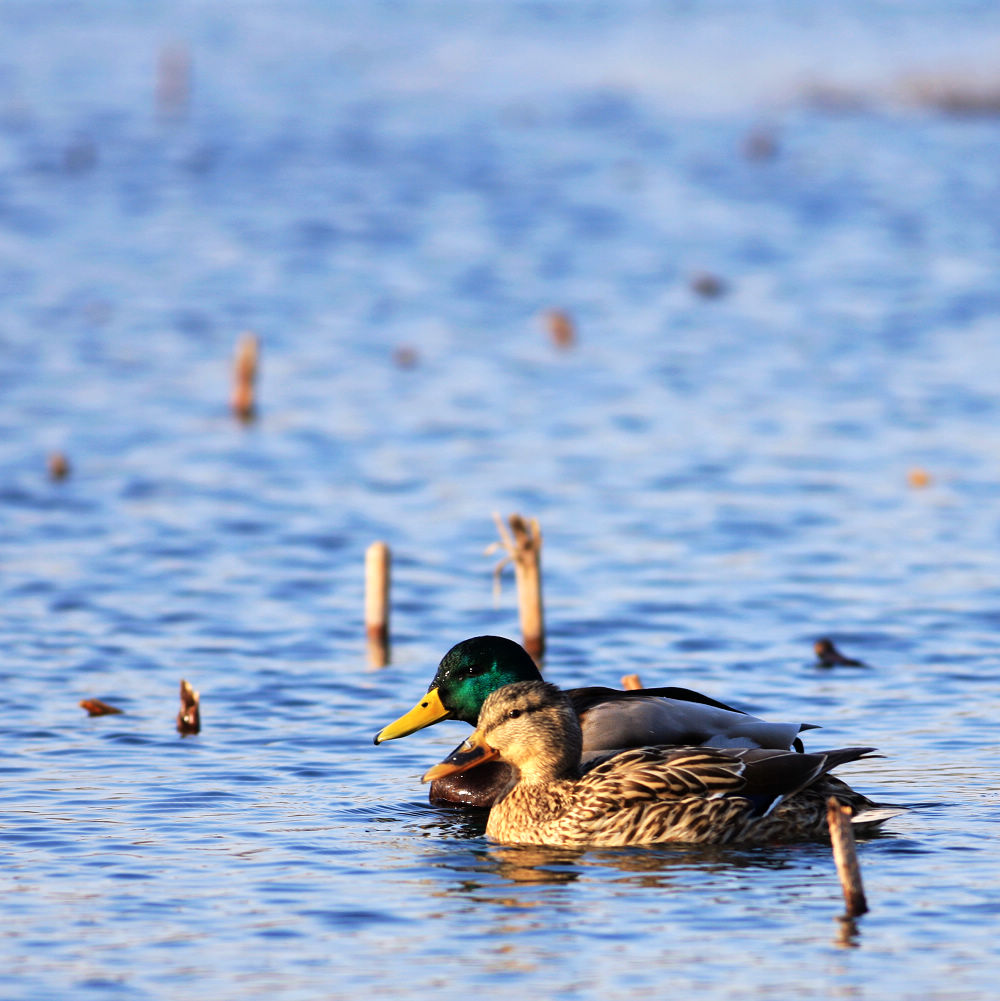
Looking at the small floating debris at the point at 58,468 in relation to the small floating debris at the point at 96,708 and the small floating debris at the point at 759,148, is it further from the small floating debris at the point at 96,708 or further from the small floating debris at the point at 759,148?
the small floating debris at the point at 759,148

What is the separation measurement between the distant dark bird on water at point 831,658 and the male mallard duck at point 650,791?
3237mm

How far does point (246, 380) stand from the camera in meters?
19.7

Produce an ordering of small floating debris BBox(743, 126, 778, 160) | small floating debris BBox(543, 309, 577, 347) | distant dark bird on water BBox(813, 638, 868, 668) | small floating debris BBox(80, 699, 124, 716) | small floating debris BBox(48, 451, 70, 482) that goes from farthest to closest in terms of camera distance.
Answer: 1. small floating debris BBox(743, 126, 778, 160)
2. small floating debris BBox(543, 309, 577, 347)
3. small floating debris BBox(48, 451, 70, 482)
4. distant dark bird on water BBox(813, 638, 868, 668)
5. small floating debris BBox(80, 699, 124, 716)

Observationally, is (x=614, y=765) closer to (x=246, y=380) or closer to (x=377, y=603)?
(x=377, y=603)

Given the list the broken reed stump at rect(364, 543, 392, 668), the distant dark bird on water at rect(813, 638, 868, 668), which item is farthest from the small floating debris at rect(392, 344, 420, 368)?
the distant dark bird on water at rect(813, 638, 868, 668)

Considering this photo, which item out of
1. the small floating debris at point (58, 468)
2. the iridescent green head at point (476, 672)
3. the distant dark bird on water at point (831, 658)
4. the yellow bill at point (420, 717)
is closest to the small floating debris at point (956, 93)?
the small floating debris at point (58, 468)

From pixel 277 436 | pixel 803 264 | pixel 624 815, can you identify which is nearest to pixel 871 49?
pixel 803 264

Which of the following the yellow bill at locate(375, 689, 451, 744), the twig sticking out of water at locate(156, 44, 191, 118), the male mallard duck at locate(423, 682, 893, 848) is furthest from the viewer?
the twig sticking out of water at locate(156, 44, 191, 118)

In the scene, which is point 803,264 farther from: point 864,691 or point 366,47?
point 366,47

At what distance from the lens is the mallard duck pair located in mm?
8531

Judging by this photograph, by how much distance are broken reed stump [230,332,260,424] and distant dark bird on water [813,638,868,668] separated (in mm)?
8957

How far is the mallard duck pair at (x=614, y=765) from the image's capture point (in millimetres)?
8531

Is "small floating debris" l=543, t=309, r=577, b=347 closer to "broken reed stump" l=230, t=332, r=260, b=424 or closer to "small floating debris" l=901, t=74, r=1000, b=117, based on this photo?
"broken reed stump" l=230, t=332, r=260, b=424

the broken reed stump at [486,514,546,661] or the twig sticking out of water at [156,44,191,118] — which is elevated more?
the twig sticking out of water at [156,44,191,118]
